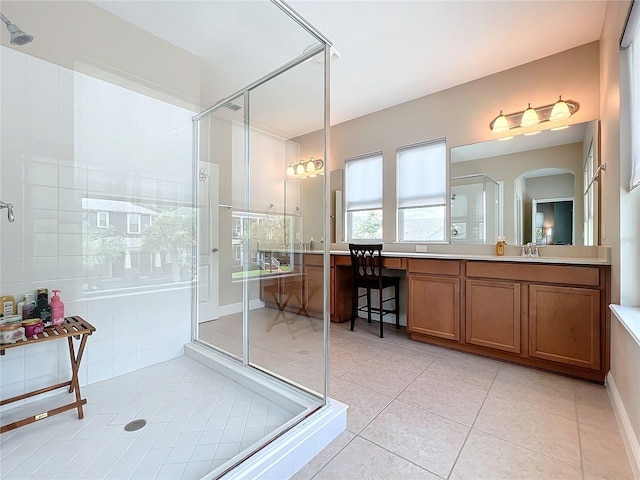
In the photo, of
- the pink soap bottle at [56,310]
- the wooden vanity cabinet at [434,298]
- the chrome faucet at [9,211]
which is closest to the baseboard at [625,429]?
the wooden vanity cabinet at [434,298]

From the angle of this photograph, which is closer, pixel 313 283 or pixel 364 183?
pixel 313 283

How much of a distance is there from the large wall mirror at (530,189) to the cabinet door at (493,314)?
2.12ft

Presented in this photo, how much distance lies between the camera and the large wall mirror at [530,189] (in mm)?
2461

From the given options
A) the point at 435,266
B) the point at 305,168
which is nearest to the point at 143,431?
the point at 305,168

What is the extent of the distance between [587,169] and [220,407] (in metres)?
3.33

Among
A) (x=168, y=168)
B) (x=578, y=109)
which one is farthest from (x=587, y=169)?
(x=168, y=168)

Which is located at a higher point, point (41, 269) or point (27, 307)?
point (41, 269)

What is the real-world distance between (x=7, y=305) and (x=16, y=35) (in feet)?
5.24

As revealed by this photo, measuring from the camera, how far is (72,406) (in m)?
1.58

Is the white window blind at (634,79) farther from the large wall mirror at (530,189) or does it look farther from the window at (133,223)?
the window at (133,223)

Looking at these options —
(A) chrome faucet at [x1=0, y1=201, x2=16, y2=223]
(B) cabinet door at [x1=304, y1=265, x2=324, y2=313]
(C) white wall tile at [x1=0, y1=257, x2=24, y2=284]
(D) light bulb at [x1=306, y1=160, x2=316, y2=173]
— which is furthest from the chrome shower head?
(B) cabinet door at [x1=304, y1=265, x2=324, y2=313]

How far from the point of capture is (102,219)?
2146 millimetres

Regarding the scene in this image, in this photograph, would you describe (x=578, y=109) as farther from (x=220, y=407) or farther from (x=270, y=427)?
(x=220, y=407)

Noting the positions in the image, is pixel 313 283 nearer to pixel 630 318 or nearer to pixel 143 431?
pixel 143 431
